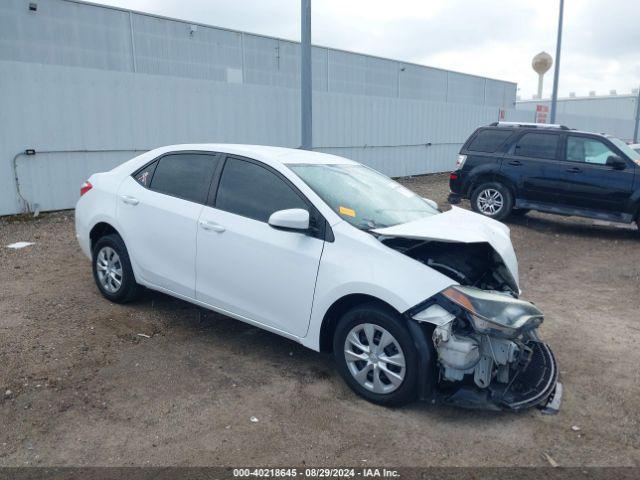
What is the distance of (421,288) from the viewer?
3.33 m

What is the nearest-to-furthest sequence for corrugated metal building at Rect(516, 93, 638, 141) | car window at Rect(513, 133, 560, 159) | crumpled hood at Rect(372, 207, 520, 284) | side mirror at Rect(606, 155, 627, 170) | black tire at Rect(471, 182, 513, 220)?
crumpled hood at Rect(372, 207, 520, 284), side mirror at Rect(606, 155, 627, 170), car window at Rect(513, 133, 560, 159), black tire at Rect(471, 182, 513, 220), corrugated metal building at Rect(516, 93, 638, 141)

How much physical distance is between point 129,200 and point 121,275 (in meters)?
0.73

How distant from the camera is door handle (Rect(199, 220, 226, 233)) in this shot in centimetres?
416

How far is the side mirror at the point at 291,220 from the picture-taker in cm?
361

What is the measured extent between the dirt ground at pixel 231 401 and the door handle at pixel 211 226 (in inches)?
40.0

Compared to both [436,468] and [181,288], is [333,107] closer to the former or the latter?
[181,288]

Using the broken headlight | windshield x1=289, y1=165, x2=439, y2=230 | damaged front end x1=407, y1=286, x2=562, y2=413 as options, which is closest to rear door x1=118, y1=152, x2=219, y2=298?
windshield x1=289, y1=165, x2=439, y2=230

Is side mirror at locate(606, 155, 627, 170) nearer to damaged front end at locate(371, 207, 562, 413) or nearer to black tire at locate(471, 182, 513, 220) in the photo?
black tire at locate(471, 182, 513, 220)

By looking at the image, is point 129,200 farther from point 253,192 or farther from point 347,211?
point 347,211

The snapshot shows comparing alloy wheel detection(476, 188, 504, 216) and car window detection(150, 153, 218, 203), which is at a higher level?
car window detection(150, 153, 218, 203)

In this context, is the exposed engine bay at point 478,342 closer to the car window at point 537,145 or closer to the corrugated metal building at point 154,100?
the car window at point 537,145

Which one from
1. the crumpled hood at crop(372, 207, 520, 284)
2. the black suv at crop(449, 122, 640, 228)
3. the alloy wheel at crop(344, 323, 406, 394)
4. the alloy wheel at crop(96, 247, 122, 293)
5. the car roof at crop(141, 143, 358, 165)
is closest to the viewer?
the alloy wheel at crop(344, 323, 406, 394)

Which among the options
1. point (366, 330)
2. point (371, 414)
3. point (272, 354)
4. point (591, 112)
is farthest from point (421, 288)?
point (591, 112)

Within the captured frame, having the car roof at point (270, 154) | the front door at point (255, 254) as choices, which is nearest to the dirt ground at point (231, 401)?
the front door at point (255, 254)
